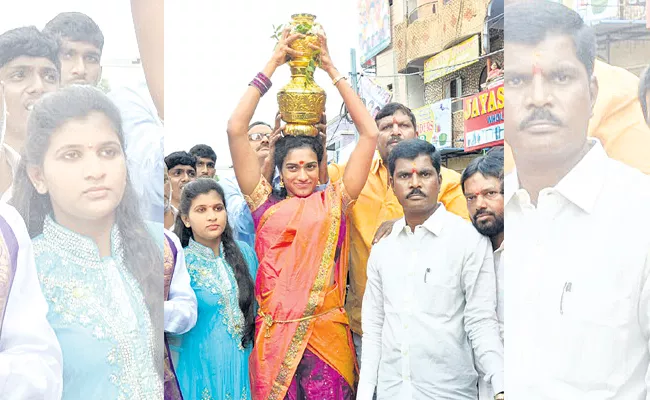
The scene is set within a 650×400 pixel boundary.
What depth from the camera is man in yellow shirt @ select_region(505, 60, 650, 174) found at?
5.31ft

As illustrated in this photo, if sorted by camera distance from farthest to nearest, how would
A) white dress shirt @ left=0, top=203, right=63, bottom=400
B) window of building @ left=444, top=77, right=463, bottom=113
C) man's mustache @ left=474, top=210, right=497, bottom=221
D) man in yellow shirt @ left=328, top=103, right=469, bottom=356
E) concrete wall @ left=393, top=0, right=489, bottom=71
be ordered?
window of building @ left=444, top=77, right=463, bottom=113 < concrete wall @ left=393, top=0, right=489, bottom=71 < man in yellow shirt @ left=328, top=103, right=469, bottom=356 < man's mustache @ left=474, top=210, right=497, bottom=221 < white dress shirt @ left=0, top=203, right=63, bottom=400

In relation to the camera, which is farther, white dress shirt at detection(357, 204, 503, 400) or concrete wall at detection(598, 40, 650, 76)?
white dress shirt at detection(357, 204, 503, 400)

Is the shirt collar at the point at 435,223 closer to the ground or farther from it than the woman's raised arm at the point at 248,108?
closer to the ground

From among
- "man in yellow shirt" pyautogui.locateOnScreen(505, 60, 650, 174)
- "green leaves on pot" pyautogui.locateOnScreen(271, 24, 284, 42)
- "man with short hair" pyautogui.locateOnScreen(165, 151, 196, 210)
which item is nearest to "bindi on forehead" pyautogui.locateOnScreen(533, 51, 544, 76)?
"man in yellow shirt" pyautogui.locateOnScreen(505, 60, 650, 174)

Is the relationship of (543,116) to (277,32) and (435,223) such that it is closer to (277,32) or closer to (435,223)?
(435,223)

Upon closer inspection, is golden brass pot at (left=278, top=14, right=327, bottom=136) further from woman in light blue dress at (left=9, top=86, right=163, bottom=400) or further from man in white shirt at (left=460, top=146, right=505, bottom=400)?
woman in light blue dress at (left=9, top=86, right=163, bottom=400)

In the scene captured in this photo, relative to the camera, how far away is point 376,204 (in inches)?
115

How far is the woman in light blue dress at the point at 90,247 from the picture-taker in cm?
183

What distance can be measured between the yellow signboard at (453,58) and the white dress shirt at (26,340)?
8662 millimetres

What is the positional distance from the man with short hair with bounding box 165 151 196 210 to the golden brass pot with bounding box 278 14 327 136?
69 cm

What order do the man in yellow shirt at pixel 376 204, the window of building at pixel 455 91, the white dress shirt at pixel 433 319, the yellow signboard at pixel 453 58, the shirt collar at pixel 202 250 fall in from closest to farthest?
the white dress shirt at pixel 433 319, the shirt collar at pixel 202 250, the man in yellow shirt at pixel 376 204, the yellow signboard at pixel 453 58, the window of building at pixel 455 91

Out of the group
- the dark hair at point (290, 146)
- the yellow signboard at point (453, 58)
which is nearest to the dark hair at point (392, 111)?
Result: the dark hair at point (290, 146)

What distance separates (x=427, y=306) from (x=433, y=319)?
0.05 m

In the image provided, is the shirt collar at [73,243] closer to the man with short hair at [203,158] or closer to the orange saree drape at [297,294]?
the orange saree drape at [297,294]
